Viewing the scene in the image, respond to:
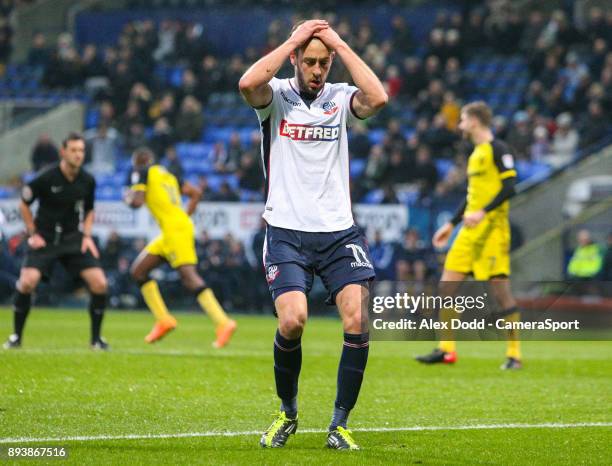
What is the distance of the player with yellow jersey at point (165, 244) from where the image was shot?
14.0 m

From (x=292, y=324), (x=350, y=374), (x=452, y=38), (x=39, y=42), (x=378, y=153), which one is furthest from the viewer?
(x=39, y=42)

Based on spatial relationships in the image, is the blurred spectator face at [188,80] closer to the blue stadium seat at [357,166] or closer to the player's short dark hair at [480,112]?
the blue stadium seat at [357,166]

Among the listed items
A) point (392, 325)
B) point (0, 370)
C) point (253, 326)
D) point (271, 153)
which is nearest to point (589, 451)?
point (392, 325)

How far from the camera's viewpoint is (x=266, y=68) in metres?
6.82

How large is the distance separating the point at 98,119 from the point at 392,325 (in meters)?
23.9

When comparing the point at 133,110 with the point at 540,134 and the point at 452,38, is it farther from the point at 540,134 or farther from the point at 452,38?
the point at 540,134

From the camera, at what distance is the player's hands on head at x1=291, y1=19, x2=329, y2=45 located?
679 centimetres

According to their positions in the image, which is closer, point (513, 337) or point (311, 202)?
point (311, 202)

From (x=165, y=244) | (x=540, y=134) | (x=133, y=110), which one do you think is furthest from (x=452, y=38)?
(x=165, y=244)

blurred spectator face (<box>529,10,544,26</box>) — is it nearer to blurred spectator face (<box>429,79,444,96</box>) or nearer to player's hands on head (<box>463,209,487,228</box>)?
blurred spectator face (<box>429,79,444,96</box>)

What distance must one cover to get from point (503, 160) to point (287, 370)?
233 inches

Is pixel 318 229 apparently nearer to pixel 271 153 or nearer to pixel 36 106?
pixel 271 153

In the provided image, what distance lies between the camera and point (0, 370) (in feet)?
35.1

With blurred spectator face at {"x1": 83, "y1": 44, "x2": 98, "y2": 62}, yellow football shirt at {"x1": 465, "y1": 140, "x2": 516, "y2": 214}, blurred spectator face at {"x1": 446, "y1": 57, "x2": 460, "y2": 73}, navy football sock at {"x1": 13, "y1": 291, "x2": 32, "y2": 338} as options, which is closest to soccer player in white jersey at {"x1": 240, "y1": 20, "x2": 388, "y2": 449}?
yellow football shirt at {"x1": 465, "y1": 140, "x2": 516, "y2": 214}
